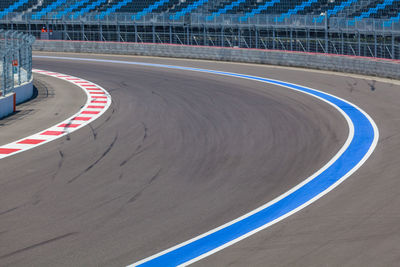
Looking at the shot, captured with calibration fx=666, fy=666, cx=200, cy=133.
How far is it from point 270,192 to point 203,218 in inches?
67.0

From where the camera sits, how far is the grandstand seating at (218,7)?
124ft

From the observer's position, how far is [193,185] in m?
10.7

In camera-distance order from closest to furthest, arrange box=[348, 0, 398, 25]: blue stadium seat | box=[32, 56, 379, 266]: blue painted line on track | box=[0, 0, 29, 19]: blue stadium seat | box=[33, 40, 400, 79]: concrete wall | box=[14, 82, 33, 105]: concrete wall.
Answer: box=[32, 56, 379, 266]: blue painted line on track < box=[14, 82, 33, 105]: concrete wall < box=[33, 40, 400, 79]: concrete wall < box=[348, 0, 398, 25]: blue stadium seat < box=[0, 0, 29, 19]: blue stadium seat

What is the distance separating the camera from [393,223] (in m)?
8.76

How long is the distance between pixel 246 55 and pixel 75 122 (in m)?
16.8

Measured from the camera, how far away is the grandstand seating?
37.8 m

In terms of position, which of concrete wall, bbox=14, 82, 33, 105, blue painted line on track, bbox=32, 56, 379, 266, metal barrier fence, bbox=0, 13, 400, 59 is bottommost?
blue painted line on track, bbox=32, 56, 379, 266

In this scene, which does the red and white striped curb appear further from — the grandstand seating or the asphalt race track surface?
the grandstand seating

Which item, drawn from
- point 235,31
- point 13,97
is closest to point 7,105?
point 13,97

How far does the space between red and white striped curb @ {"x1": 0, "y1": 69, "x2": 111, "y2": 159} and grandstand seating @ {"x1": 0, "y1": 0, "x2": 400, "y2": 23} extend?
44.9 feet

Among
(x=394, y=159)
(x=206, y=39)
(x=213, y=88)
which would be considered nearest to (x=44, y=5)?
(x=206, y=39)

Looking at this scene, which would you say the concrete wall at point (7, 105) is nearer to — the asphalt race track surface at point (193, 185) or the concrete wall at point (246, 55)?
the asphalt race track surface at point (193, 185)

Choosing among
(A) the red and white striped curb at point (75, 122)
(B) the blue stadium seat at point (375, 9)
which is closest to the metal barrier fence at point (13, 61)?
(A) the red and white striped curb at point (75, 122)

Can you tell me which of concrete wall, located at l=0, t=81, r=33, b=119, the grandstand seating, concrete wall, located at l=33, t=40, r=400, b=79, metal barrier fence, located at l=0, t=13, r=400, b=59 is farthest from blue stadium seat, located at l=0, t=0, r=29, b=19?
concrete wall, located at l=0, t=81, r=33, b=119
